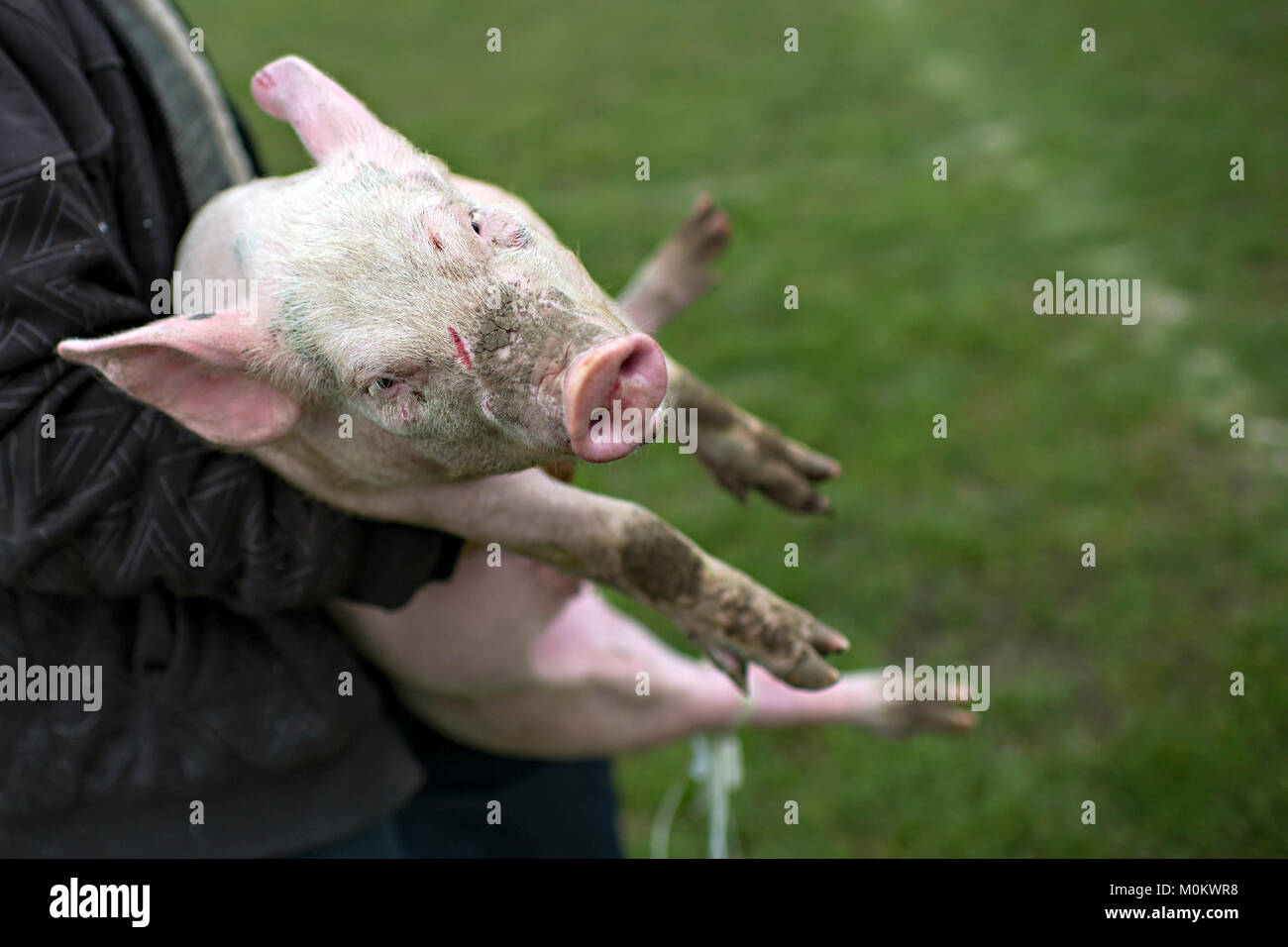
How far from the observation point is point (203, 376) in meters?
1.46

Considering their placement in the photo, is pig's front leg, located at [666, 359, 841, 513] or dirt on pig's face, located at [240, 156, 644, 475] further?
pig's front leg, located at [666, 359, 841, 513]

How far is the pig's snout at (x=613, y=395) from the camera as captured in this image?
1.21 meters

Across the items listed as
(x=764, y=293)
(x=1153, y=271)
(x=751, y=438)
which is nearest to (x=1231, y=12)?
(x=1153, y=271)

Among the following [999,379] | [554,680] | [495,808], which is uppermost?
[999,379]

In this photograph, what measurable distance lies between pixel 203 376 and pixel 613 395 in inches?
22.3

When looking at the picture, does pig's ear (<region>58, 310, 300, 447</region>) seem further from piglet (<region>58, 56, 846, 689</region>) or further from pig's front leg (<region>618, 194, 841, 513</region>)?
pig's front leg (<region>618, 194, 841, 513</region>)

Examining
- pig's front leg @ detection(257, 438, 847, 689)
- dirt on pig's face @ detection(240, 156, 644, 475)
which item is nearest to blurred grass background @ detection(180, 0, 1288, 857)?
pig's front leg @ detection(257, 438, 847, 689)

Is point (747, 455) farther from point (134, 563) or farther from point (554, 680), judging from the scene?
point (134, 563)

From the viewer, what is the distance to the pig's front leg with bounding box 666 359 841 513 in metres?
1.99

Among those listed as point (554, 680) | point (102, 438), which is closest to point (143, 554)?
point (102, 438)

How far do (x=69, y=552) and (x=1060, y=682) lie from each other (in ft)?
8.27

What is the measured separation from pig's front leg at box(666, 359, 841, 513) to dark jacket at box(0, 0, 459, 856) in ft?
1.76

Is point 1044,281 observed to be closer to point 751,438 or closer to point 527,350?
point 751,438

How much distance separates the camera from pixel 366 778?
5.94 feet
